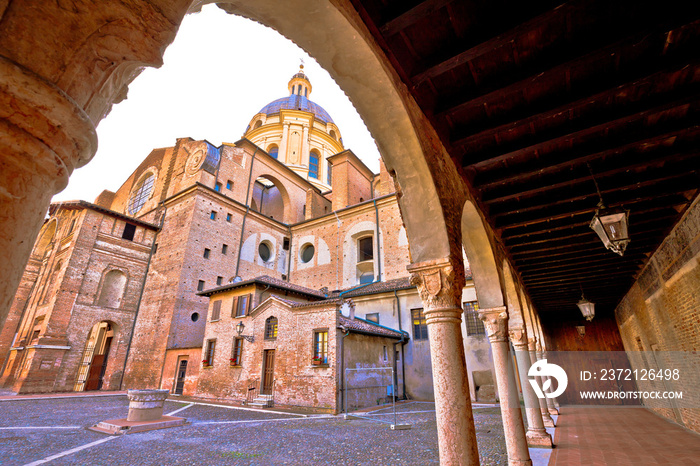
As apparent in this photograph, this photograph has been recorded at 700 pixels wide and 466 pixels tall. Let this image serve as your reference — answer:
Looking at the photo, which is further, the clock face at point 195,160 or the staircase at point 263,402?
the clock face at point 195,160

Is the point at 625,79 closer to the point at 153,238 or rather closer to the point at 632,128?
the point at 632,128

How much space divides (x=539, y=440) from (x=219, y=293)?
1578 centimetres

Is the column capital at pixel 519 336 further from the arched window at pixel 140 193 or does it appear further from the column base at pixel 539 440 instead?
the arched window at pixel 140 193

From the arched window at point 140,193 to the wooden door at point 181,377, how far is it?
15.4 metres

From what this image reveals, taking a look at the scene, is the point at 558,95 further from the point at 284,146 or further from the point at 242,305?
the point at 284,146

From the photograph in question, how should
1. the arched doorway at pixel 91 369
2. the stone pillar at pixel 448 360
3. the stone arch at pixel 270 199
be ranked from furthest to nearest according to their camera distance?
the stone arch at pixel 270 199, the arched doorway at pixel 91 369, the stone pillar at pixel 448 360

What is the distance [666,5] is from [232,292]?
18046 mm

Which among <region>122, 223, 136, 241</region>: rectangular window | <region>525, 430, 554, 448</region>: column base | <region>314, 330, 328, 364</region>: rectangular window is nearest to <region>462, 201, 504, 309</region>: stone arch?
<region>525, 430, 554, 448</region>: column base

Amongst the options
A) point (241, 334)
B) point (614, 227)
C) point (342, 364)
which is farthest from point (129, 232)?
point (614, 227)

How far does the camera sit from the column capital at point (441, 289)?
358 cm

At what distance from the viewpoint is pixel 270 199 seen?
1300 inches

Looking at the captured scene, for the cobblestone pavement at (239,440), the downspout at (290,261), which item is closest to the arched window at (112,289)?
the cobblestone pavement at (239,440)

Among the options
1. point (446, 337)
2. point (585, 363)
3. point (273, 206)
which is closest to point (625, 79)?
point (446, 337)

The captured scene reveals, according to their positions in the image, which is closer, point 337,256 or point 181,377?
point 181,377
